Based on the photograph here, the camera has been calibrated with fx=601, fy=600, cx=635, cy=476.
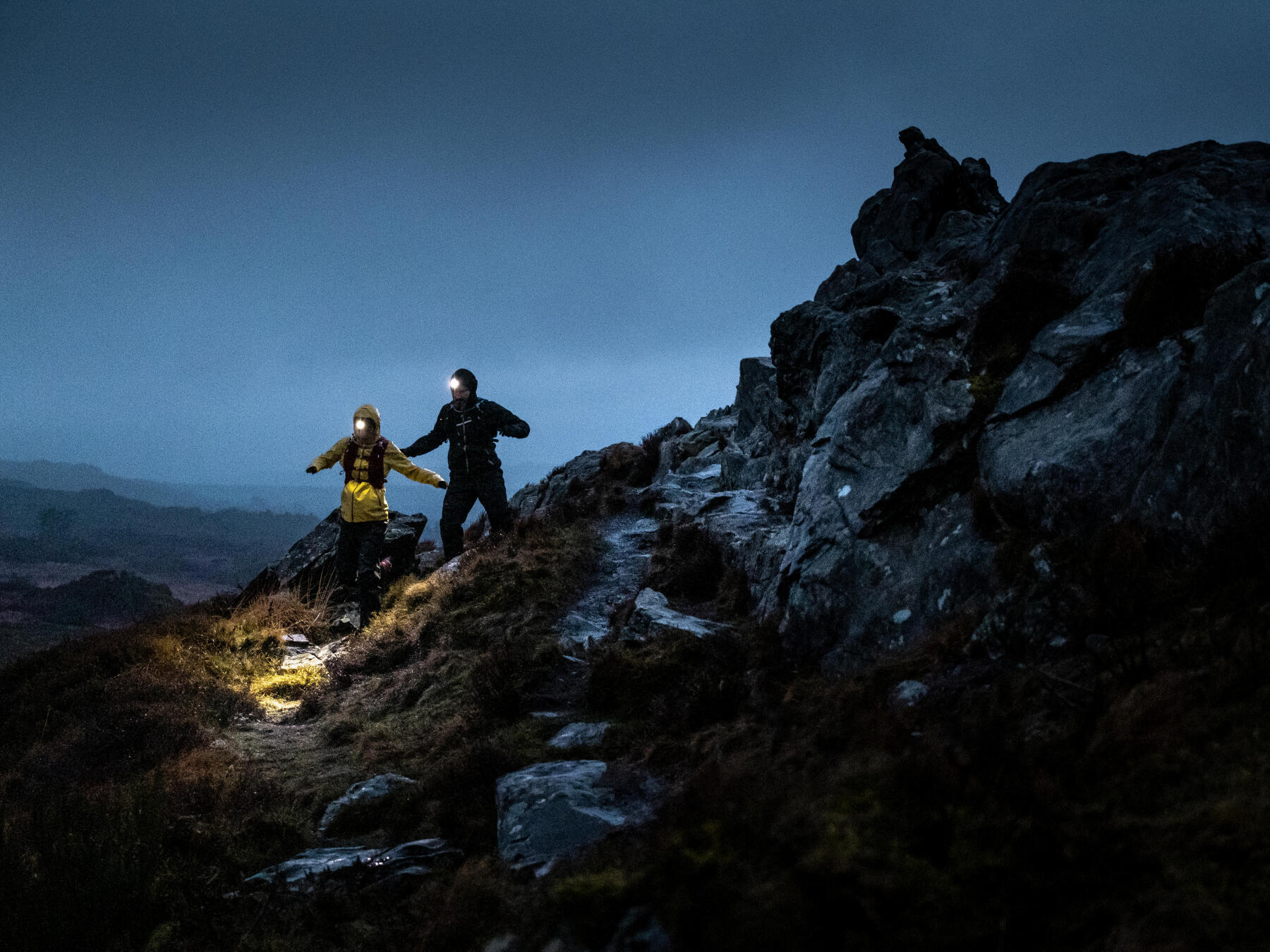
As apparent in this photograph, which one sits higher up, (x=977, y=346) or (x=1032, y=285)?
(x=1032, y=285)

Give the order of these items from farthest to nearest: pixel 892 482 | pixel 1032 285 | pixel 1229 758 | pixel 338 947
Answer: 1. pixel 1032 285
2. pixel 892 482
3. pixel 338 947
4. pixel 1229 758

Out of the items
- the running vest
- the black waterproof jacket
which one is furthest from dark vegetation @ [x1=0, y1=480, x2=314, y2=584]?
the running vest

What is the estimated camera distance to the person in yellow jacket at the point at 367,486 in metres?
12.0

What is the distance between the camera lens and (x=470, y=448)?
1359 cm

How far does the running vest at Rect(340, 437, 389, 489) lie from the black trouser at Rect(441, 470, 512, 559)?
6.22ft

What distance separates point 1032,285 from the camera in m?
7.45

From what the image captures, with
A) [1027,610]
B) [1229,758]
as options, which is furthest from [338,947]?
[1027,610]

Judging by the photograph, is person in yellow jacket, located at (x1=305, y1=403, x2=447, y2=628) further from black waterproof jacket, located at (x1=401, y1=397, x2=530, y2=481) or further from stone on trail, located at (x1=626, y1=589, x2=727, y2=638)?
stone on trail, located at (x1=626, y1=589, x2=727, y2=638)

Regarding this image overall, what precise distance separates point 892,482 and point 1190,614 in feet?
11.0

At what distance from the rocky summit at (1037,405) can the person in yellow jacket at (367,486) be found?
6.77 m

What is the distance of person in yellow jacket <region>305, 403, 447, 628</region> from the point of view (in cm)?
1204

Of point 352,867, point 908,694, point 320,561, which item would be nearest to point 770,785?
point 908,694

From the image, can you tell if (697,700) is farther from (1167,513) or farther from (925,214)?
(925,214)

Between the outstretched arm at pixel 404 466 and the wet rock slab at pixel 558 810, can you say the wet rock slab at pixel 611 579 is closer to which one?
the wet rock slab at pixel 558 810
